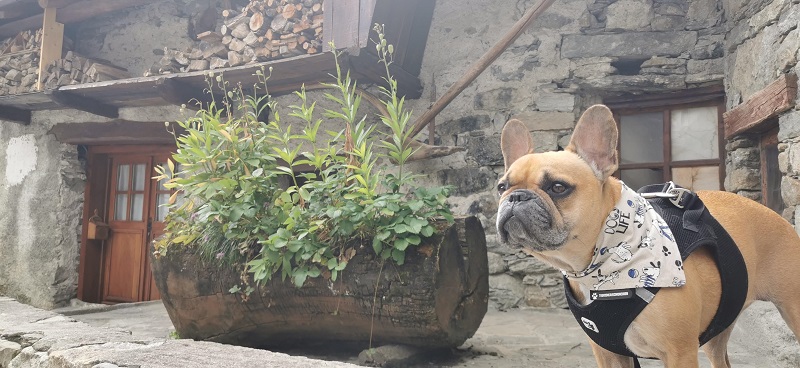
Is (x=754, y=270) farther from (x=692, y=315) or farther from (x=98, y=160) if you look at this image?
(x=98, y=160)

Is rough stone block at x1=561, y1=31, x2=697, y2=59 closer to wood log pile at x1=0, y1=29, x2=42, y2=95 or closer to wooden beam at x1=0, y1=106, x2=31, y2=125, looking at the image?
wood log pile at x1=0, y1=29, x2=42, y2=95

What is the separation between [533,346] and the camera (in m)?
3.20

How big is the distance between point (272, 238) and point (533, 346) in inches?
64.7

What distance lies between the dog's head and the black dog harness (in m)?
0.16

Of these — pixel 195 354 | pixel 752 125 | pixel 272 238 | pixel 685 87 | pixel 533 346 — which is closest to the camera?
pixel 195 354

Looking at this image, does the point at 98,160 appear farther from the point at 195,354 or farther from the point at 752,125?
the point at 752,125

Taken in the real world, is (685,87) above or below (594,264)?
above

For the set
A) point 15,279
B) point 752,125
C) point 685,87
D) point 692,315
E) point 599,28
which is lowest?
point 15,279

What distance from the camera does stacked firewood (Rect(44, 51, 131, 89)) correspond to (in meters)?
5.76

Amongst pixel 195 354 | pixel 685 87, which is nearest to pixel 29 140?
pixel 195 354

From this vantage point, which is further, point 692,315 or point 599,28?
point 599,28

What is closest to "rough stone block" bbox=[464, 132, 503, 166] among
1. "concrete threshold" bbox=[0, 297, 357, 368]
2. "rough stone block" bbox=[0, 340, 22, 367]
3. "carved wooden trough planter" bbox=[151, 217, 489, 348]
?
"carved wooden trough planter" bbox=[151, 217, 489, 348]

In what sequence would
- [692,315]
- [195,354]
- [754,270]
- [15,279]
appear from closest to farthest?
[692,315] < [754,270] < [195,354] < [15,279]

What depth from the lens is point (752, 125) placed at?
137 inches
